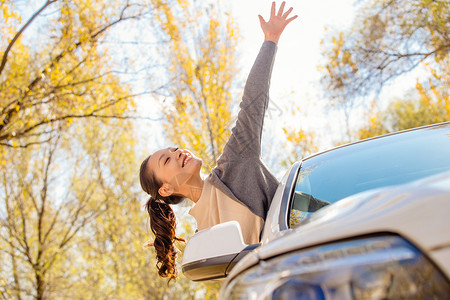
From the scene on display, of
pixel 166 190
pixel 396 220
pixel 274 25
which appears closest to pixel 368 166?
pixel 396 220

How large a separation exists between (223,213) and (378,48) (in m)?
7.56

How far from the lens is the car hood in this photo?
67 centimetres

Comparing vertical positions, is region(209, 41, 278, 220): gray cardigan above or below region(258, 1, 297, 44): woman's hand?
below

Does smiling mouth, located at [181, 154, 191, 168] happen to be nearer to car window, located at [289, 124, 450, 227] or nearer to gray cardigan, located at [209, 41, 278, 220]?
gray cardigan, located at [209, 41, 278, 220]

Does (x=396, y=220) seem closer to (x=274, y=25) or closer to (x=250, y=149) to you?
(x=250, y=149)

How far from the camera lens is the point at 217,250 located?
4.16ft

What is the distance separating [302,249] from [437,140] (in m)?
1.07

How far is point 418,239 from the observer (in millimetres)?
681

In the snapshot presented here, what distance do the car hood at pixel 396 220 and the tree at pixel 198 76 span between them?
6.31 metres

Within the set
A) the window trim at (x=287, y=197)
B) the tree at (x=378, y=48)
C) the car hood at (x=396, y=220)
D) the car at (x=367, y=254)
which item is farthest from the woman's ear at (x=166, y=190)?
the tree at (x=378, y=48)

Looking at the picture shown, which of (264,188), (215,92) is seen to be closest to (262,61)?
(264,188)

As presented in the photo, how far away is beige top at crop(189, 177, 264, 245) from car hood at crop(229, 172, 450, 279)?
4.04 ft

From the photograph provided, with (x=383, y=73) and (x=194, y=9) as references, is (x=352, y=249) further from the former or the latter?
(x=383, y=73)

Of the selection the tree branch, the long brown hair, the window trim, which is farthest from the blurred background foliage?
the window trim
